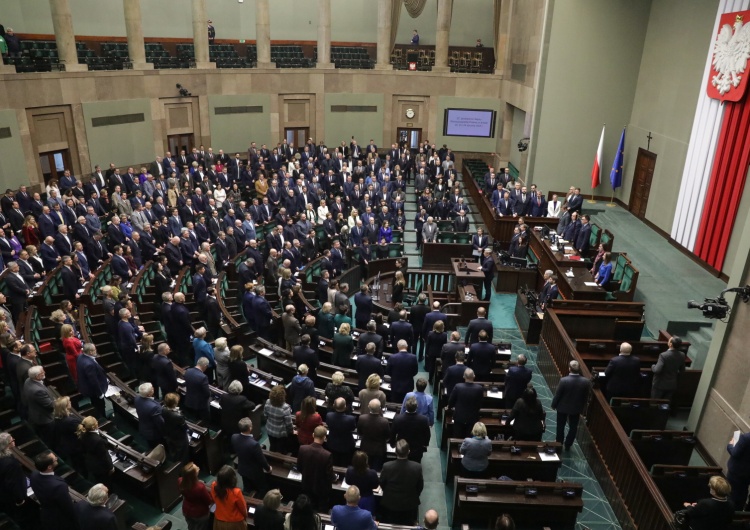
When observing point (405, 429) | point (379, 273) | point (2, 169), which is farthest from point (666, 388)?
point (2, 169)

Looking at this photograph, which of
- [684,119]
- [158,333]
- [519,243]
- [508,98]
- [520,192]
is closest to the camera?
[158,333]

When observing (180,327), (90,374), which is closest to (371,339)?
(180,327)

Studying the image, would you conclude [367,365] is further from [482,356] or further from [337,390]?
[482,356]

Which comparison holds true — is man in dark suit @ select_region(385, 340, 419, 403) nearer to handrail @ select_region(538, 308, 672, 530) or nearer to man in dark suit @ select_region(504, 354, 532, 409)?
man in dark suit @ select_region(504, 354, 532, 409)

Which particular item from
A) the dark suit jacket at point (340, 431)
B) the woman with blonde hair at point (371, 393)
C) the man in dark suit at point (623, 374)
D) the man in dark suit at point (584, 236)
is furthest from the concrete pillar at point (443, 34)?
the dark suit jacket at point (340, 431)

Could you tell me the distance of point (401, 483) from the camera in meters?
5.42

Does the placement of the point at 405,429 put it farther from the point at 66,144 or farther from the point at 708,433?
the point at 66,144

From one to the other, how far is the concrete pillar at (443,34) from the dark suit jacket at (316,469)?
20.9 m

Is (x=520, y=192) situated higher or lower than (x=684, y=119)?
lower

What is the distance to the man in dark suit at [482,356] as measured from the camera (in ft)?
26.5

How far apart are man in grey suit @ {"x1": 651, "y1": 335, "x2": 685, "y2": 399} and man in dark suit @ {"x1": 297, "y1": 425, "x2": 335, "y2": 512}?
4.97 m

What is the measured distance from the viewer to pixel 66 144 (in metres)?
16.9

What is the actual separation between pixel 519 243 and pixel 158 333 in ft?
26.6

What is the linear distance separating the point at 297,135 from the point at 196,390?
18204mm
